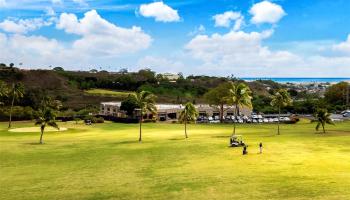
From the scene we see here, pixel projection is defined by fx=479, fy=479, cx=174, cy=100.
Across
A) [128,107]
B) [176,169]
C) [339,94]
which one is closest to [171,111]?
[128,107]

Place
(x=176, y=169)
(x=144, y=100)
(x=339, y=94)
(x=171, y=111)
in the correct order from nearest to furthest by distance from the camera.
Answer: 1. (x=176, y=169)
2. (x=144, y=100)
3. (x=171, y=111)
4. (x=339, y=94)

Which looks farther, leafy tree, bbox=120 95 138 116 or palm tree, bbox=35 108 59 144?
A: leafy tree, bbox=120 95 138 116

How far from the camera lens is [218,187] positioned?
43.2m

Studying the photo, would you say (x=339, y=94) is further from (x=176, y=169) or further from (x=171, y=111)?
(x=176, y=169)

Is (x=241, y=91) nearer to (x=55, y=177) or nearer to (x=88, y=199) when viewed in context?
(x=55, y=177)

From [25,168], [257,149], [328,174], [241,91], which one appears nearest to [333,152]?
[257,149]

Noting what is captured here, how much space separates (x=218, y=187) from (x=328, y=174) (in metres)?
12.5

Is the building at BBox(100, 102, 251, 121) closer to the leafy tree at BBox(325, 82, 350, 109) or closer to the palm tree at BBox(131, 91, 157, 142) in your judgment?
the leafy tree at BBox(325, 82, 350, 109)

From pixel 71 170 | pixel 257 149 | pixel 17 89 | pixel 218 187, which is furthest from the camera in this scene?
pixel 17 89

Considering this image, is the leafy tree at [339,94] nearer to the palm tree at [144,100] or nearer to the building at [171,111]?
the building at [171,111]

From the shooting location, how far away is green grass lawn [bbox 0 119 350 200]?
137 feet

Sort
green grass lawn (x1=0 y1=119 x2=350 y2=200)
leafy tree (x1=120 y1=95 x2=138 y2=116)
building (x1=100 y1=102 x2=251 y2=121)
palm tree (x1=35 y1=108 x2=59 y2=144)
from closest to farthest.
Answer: green grass lawn (x1=0 y1=119 x2=350 y2=200) → palm tree (x1=35 y1=108 x2=59 y2=144) → leafy tree (x1=120 y1=95 x2=138 y2=116) → building (x1=100 y1=102 x2=251 y2=121)

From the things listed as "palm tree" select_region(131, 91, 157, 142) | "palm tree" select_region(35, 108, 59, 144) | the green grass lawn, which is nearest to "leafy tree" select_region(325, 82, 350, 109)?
the green grass lawn

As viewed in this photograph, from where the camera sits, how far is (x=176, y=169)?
54.2 meters
